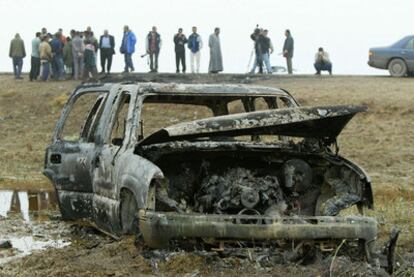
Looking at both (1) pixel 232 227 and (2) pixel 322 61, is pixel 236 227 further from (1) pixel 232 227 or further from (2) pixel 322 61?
(2) pixel 322 61

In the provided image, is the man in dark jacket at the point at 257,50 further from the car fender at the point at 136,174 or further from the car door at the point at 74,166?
the car fender at the point at 136,174

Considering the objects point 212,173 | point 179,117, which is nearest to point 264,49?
point 179,117

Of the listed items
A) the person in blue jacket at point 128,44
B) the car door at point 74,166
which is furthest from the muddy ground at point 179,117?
the person in blue jacket at point 128,44

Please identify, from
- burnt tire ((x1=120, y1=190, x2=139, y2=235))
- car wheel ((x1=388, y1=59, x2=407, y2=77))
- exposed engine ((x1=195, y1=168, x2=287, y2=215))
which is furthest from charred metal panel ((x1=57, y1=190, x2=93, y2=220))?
car wheel ((x1=388, y1=59, x2=407, y2=77))

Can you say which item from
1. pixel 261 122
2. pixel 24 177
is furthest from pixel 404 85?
pixel 261 122

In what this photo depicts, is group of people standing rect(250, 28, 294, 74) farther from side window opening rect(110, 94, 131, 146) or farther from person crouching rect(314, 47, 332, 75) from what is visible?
side window opening rect(110, 94, 131, 146)

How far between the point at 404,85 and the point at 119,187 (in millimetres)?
17426

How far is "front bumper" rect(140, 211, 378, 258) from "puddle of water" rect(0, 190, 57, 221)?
15.6 feet

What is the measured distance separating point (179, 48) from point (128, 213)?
19.2 metres

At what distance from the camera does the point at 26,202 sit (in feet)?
42.3

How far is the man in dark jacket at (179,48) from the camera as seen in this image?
2602 centimetres

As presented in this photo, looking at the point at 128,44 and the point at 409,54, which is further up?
the point at 128,44

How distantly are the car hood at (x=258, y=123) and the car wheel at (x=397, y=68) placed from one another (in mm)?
19698

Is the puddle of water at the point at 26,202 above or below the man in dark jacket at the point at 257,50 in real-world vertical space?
below
